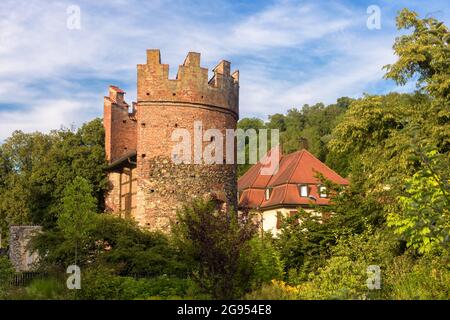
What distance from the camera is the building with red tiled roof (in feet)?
122

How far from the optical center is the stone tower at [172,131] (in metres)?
22.8

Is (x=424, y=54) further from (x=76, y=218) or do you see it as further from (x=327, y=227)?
(x=76, y=218)

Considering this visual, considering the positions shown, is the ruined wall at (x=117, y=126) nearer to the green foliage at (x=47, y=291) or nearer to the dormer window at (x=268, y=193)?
the green foliage at (x=47, y=291)

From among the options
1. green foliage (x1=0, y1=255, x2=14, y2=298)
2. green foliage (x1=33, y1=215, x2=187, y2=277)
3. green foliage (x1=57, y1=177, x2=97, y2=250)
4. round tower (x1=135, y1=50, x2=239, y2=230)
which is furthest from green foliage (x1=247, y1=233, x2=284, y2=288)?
round tower (x1=135, y1=50, x2=239, y2=230)

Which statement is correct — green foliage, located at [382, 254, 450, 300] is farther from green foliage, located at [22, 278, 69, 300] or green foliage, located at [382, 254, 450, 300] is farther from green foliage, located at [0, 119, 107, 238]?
green foliage, located at [0, 119, 107, 238]

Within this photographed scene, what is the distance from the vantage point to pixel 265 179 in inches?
1646

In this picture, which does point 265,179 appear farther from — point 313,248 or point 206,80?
point 313,248

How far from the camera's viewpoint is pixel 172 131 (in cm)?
2327

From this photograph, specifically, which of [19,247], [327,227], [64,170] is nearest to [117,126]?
[64,170]

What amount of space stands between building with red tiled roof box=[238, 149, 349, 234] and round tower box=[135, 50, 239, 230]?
1200cm

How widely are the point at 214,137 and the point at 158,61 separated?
3.72 m

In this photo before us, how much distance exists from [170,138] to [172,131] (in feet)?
0.97

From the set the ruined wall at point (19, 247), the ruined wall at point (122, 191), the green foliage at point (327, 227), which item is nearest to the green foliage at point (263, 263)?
the green foliage at point (327, 227)
